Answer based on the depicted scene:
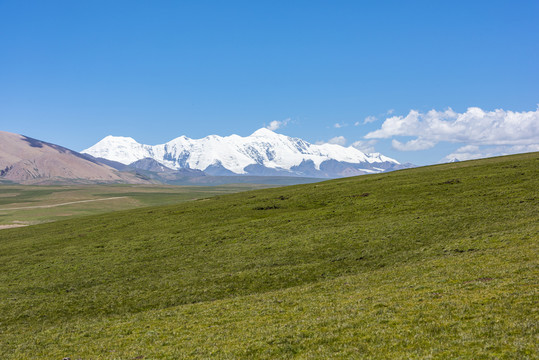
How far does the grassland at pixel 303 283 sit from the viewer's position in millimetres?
20094

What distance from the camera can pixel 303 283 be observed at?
38.8 metres

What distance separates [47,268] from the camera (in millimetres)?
56875

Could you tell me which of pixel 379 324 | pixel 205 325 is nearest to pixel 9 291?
pixel 205 325

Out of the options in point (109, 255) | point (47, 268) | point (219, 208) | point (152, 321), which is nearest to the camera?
point (152, 321)

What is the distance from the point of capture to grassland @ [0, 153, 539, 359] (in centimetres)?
2009

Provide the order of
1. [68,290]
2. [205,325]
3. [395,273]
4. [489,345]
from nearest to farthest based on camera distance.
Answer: [489,345] → [205,325] → [395,273] → [68,290]

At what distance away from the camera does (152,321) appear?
30062mm

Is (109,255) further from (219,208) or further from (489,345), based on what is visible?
(489,345)

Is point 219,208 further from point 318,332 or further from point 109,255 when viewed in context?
point 318,332

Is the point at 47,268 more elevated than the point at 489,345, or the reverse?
the point at 489,345

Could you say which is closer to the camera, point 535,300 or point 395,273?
point 535,300

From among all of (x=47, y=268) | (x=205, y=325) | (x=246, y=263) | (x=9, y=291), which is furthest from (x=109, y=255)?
(x=205, y=325)

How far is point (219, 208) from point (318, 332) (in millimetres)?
81610

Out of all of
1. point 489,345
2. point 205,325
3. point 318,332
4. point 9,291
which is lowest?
point 9,291
